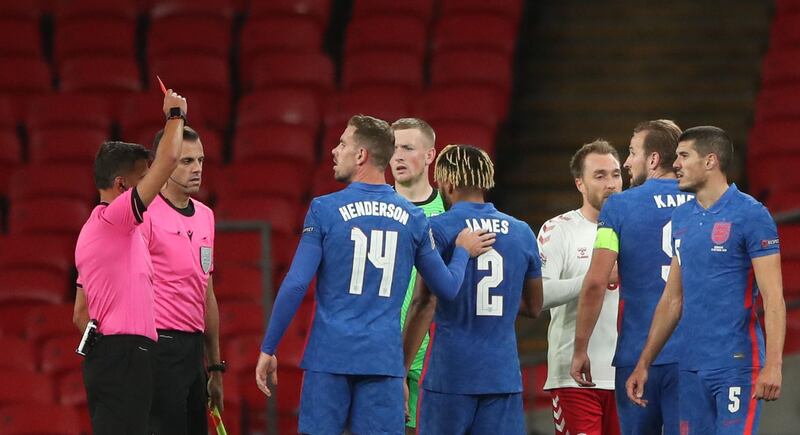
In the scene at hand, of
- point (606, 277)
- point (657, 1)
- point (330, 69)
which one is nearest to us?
point (606, 277)

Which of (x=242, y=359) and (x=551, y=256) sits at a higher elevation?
(x=551, y=256)

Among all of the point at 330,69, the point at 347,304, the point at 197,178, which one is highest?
the point at 330,69

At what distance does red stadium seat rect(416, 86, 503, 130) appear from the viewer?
406 inches

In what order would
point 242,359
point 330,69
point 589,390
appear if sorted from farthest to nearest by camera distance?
1. point 330,69
2. point 242,359
3. point 589,390

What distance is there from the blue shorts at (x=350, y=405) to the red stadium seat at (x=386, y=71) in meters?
5.85

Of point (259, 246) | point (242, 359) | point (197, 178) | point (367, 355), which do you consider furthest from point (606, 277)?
point (259, 246)

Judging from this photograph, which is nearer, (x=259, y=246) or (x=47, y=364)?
(x=47, y=364)

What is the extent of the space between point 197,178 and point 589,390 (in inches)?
81.1

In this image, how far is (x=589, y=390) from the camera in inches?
243

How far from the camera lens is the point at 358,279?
5.24 meters

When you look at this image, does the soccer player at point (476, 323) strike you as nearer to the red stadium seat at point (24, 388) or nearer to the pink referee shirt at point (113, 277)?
the pink referee shirt at point (113, 277)

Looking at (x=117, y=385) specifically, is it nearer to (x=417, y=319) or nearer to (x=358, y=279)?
(x=358, y=279)

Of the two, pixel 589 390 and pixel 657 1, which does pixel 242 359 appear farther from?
pixel 657 1

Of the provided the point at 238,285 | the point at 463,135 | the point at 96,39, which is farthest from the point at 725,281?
the point at 96,39
